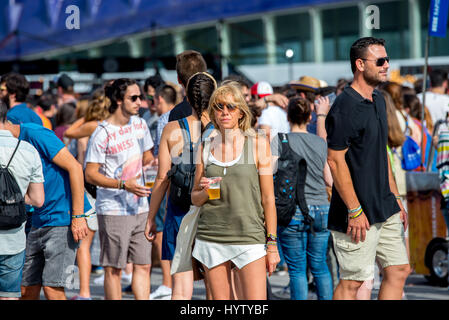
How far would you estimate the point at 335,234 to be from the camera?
5.21 meters

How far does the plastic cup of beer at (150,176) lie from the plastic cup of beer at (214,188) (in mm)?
1543

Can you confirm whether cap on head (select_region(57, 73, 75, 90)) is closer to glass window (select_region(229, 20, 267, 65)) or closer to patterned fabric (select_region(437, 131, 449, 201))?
patterned fabric (select_region(437, 131, 449, 201))

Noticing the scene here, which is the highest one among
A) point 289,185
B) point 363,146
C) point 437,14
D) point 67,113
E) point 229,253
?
point 437,14

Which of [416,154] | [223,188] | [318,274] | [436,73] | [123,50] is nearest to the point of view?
[223,188]

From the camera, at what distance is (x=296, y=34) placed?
42.9m

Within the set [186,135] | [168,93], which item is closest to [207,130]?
[186,135]

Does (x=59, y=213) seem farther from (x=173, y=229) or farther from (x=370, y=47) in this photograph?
(x=370, y=47)

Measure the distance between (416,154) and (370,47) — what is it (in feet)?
12.5

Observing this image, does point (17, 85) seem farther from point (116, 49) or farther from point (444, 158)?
point (116, 49)

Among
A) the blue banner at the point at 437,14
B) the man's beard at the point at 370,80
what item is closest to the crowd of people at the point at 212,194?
the man's beard at the point at 370,80

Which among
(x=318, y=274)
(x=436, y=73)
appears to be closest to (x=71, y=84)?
(x=436, y=73)

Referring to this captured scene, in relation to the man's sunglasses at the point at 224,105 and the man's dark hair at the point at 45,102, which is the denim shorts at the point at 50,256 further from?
the man's dark hair at the point at 45,102

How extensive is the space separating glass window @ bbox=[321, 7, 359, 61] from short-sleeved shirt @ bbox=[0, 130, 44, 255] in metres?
36.2

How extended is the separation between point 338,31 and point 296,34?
260 cm
